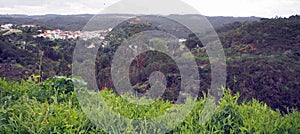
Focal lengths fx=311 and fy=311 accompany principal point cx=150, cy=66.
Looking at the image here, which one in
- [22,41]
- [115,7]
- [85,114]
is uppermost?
[115,7]

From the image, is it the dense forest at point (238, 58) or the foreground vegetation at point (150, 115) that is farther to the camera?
the dense forest at point (238, 58)

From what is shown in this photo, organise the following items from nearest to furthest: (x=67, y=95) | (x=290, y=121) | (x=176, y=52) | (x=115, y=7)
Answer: (x=290, y=121) < (x=67, y=95) < (x=115, y=7) < (x=176, y=52)

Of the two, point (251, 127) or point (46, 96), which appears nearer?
point (251, 127)

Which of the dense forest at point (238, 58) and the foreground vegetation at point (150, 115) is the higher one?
the foreground vegetation at point (150, 115)

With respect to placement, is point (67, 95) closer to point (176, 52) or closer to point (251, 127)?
point (251, 127)

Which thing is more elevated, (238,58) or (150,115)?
(150,115)

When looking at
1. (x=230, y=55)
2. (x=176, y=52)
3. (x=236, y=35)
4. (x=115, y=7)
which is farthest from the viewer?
(x=236, y=35)

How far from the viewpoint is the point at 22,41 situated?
22.2 m

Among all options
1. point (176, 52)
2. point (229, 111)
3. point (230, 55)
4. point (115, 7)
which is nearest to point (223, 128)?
point (229, 111)

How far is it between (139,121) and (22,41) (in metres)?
22.3

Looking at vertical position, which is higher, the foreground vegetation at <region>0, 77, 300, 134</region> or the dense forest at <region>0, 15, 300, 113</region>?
the foreground vegetation at <region>0, 77, 300, 134</region>

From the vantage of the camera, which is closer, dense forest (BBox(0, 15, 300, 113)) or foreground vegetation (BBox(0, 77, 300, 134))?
foreground vegetation (BBox(0, 77, 300, 134))

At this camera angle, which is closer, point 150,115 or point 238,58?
point 150,115

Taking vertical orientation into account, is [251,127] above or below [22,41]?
above
